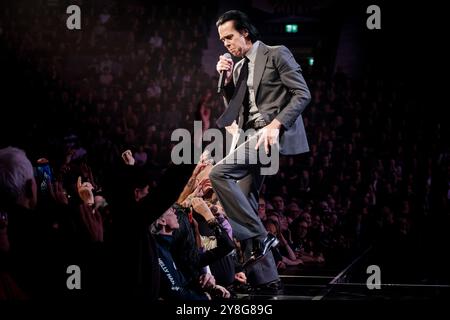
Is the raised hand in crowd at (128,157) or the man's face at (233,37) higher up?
the man's face at (233,37)

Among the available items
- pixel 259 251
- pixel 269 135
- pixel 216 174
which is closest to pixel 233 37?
pixel 269 135

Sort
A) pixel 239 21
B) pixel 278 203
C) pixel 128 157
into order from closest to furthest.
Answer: pixel 128 157 < pixel 239 21 < pixel 278 203

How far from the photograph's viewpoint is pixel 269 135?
343 cm

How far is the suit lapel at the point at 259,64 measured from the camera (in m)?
3.66

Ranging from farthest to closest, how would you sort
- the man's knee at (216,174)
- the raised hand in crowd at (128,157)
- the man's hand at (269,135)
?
the man's knee at (216,174) → the man's hand at (269,135) → the raised hand in crowd at (128,157)

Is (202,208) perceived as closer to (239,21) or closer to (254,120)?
(254,120)

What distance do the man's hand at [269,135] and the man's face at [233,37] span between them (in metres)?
0.51

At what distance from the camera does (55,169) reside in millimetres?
5523

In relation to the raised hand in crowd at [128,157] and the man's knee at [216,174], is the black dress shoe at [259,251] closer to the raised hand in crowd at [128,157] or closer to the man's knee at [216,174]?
the man's knee at [216,174]

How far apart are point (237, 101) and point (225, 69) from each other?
0.61 feet

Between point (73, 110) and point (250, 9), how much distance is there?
3.46 meters

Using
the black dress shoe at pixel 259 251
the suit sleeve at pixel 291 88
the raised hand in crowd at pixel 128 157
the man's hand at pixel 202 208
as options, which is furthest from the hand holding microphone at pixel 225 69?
the raised hand in crowd at pixel 128 157

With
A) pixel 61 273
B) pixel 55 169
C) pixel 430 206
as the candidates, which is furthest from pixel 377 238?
pixel 61 273

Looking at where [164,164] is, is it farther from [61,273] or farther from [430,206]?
[61,273]
